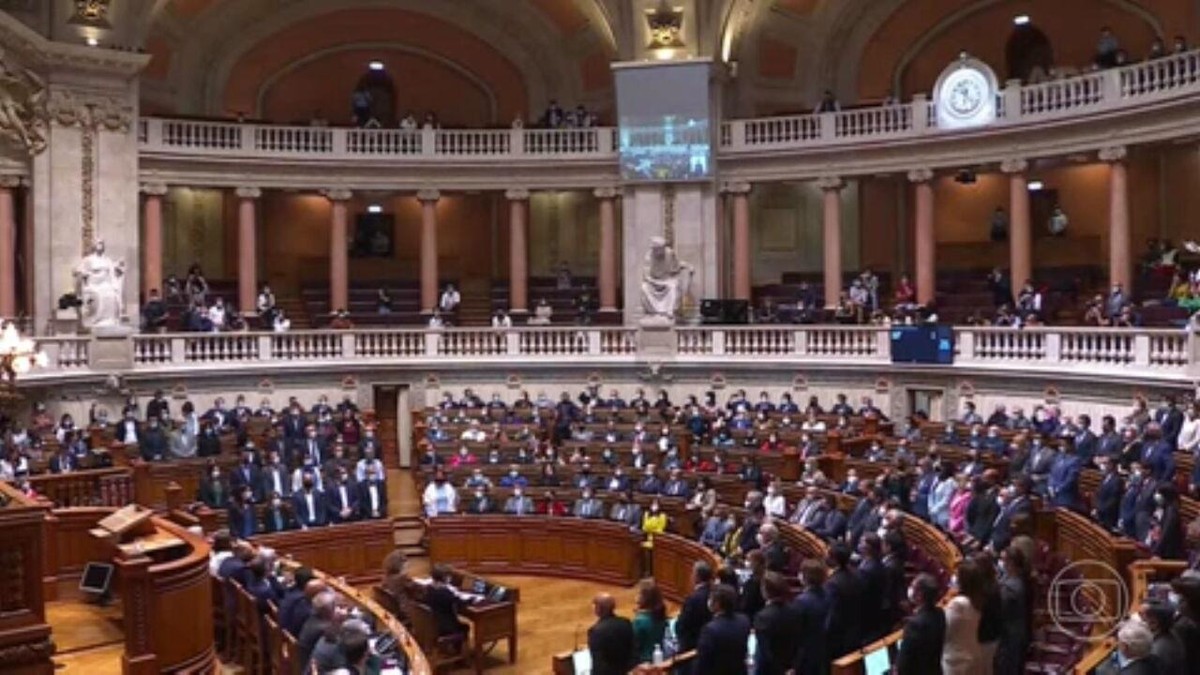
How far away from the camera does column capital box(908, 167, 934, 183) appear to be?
90.6 ft

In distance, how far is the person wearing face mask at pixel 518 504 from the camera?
18562 millimetres

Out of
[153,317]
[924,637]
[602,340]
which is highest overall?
[153,317]

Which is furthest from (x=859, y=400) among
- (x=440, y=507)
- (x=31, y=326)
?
(x=31, y=326)

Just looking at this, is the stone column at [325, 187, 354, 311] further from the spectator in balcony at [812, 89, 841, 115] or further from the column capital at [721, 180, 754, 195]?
the spectator in balcony at [812, 89, 841, 115]

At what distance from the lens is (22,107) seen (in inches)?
961

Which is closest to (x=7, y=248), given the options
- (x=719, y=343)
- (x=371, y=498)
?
(x=371, y=498)

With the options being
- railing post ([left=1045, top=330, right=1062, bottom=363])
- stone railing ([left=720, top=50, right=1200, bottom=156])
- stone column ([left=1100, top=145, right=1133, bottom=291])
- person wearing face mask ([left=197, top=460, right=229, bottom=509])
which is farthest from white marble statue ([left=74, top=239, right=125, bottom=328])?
stone column ([left=1100, top=145, right=1133, bottom=291])

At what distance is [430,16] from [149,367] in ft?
48.2

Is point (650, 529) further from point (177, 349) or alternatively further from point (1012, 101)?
point (1012, 101)

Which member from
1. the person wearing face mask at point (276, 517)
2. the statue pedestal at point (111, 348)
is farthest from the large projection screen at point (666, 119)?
the person wearing face mask at point (276, 517)

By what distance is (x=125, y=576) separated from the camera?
9500mm

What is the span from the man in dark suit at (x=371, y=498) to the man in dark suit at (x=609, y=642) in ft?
33.8

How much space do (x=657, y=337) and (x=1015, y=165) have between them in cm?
838

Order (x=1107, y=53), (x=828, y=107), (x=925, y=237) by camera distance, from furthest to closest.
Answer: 1. (x=828, y=107)
2. (x=925, y=237)
3. (x=1107, y=53)
